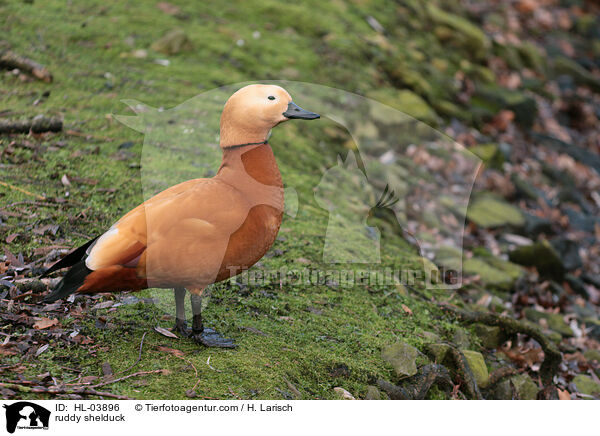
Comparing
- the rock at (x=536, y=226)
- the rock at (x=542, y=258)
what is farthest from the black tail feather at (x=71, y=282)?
the rock at (x=536, y=226)

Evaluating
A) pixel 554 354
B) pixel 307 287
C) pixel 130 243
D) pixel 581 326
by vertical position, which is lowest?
pixel 581 326

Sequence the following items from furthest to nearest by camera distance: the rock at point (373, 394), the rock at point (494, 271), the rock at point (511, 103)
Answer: the rock at point (511, 103)
the rock at point (494, 271)
the rock at point (373, 394)

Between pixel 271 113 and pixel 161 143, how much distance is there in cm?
262

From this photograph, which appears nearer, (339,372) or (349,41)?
(339,372)

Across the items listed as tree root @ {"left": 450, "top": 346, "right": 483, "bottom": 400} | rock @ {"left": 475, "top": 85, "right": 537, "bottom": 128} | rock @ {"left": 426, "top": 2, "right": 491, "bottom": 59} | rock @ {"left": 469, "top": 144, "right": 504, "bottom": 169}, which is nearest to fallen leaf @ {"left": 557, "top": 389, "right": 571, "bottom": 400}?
tree root @ {"left": 450, "top": 346, "right": 483, "bottom": 400}

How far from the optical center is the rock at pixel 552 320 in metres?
5.71

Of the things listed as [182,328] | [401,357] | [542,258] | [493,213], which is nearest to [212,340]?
[182,328]

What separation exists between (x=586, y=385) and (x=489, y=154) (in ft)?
14.0

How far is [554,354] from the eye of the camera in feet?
15.4

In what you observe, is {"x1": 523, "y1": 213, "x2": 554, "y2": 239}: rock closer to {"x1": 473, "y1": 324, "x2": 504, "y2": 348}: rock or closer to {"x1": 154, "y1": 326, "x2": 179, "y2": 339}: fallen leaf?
{"x1": 473, "y1": 324, "x2": 504, "y2": 348}: rock

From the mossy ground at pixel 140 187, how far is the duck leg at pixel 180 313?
11cm

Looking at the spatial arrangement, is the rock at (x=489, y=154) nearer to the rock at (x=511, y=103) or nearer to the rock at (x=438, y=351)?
the rock at (x=511, y=103)
